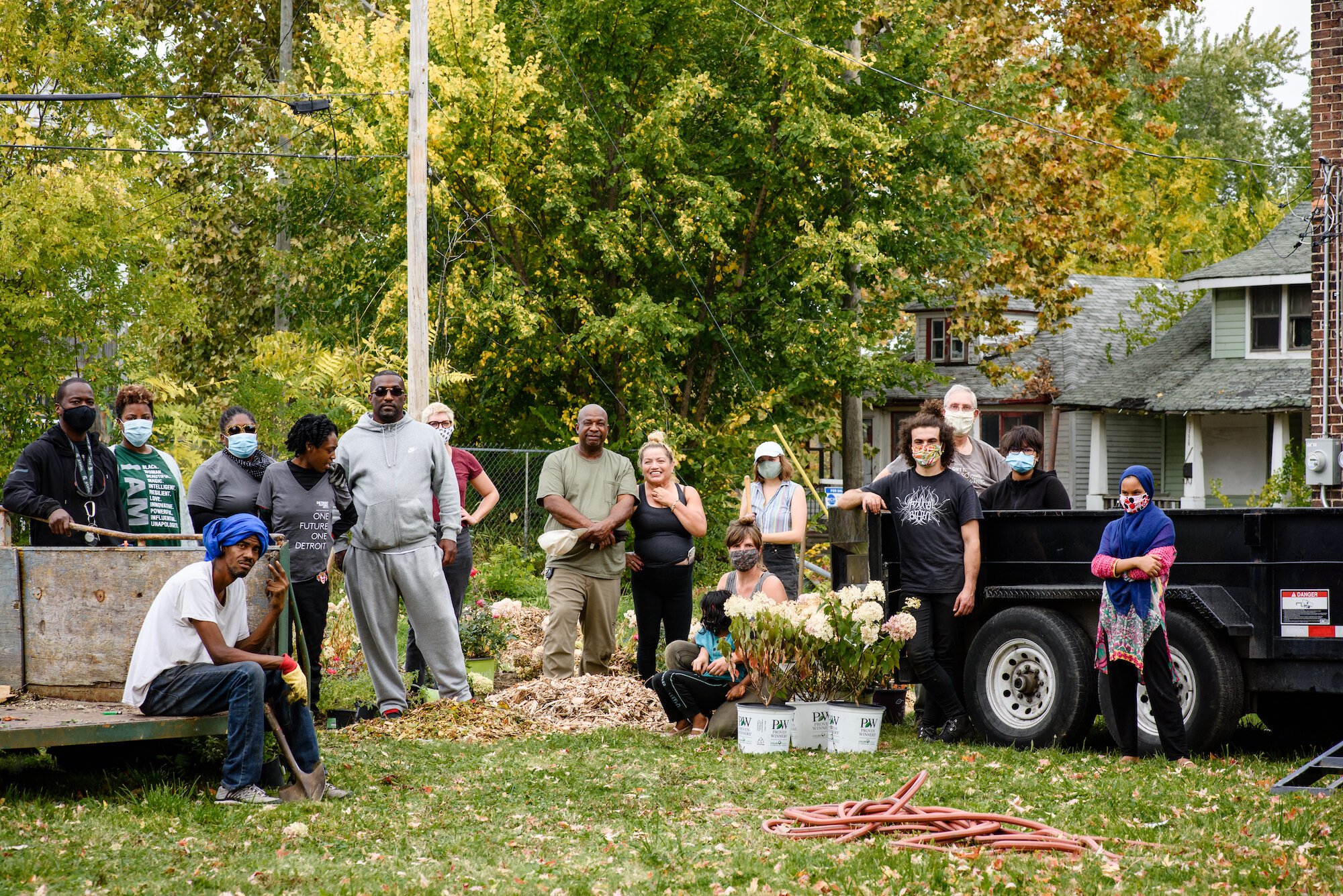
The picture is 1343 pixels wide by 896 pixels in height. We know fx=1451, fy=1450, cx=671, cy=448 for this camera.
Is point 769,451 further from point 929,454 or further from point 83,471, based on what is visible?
point 83,471

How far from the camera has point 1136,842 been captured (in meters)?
5.61

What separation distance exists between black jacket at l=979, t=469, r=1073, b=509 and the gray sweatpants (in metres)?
3.34

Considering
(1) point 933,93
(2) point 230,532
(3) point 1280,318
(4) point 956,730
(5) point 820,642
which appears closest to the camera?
(2) point 230,532

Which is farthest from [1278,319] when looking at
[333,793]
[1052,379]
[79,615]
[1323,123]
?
[79,615]

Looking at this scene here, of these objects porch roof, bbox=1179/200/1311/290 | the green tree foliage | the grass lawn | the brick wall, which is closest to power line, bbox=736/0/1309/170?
porch roof, bbox=1179/200/1311/290

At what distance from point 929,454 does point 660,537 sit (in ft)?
6.48

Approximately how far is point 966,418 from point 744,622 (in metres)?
2.08

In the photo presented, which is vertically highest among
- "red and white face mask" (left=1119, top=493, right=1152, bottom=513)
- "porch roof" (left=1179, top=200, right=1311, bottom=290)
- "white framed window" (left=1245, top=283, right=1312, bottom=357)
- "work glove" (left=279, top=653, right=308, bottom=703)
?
"porch roof" (left=1179, top=200, right=1311, bottom=290)

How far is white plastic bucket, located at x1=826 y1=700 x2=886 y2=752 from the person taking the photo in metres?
8.02

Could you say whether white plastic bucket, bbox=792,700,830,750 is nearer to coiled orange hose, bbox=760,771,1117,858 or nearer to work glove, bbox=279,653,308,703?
coiled orange hose, bbox=760,771,1117,858

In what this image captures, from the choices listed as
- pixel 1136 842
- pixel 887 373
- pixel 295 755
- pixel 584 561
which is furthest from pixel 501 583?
pixel 1136 842

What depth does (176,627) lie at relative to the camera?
649 cm

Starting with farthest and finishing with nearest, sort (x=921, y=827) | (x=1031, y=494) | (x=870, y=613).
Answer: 1. (x=1031, y=494)
2. (x=870, y=613)
3. (x=921, y=827)

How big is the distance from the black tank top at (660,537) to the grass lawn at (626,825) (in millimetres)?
1735
